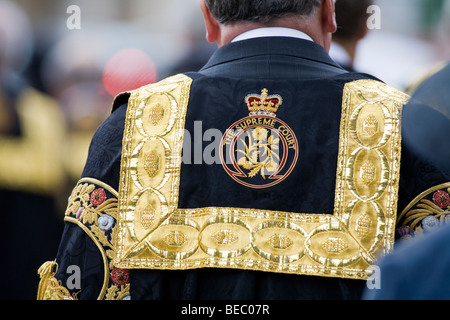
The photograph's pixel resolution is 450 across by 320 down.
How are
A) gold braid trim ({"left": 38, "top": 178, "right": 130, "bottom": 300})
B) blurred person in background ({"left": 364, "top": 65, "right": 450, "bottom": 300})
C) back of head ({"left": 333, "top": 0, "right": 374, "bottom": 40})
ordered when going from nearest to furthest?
1. blurred person in background ({"left": 364, "top": 65, "right": 450, "bottom": 300})
2. gold braid trim ({"left": 38, "top": 178, "right": 130, "bottom": 300})
3. back of head ({"left": 333, "top": 0, "right": 374, "bottom": 40})

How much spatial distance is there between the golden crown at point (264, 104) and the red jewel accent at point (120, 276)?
0.59 meters

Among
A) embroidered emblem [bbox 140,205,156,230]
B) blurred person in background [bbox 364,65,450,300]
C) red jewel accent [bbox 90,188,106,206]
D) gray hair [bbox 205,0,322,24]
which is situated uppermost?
gray hair [bbox 205,0,322,24]

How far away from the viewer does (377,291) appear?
111 cm

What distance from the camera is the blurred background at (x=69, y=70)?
4414 millimetres

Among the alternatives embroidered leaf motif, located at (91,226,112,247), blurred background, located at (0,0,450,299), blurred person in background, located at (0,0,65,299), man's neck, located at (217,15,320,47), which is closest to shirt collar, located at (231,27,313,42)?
man's neck, located at (217,15,320,47)

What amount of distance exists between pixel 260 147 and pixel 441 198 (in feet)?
1.72

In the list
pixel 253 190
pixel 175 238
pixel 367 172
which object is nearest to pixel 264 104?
pixel 253 190

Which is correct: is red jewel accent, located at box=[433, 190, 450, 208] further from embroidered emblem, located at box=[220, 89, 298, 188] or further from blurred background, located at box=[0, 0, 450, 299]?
blurred background, located at box=[0, 0, 450, 299]

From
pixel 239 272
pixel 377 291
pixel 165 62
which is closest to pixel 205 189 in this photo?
pixel 239 272

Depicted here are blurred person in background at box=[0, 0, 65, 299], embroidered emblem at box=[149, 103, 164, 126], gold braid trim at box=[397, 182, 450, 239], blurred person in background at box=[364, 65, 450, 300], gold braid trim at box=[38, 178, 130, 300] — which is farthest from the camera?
blurred person in background at box=[0, 0, 65, 299]

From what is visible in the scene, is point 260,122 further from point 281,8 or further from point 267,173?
point 281,8

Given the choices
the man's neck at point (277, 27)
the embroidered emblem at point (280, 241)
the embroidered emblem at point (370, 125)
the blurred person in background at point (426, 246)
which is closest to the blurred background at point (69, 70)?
the man's neck at point (277, 27)

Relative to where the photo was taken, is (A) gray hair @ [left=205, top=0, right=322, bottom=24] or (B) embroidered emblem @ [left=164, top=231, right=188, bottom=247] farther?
(A) gray hair @ [left=205, top=0, right=322, bottom=24]

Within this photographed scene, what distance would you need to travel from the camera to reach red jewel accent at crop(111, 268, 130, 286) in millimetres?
2094
